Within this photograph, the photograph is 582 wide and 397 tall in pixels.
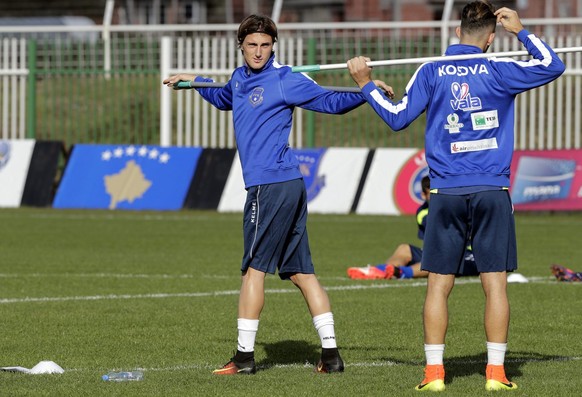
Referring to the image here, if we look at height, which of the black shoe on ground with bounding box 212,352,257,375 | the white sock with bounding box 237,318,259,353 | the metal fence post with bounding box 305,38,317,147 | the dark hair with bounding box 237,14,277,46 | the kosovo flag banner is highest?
the dark hair with bounding box 237,14,277,46

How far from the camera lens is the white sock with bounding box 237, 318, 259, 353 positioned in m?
8.34

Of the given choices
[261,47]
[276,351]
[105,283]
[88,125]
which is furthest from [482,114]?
[88,125]

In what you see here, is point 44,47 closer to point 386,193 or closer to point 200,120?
point 200,120

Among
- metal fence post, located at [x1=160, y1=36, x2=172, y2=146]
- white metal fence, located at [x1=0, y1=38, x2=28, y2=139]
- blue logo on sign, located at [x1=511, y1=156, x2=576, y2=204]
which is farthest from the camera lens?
white metal fence, located at [x1=0, y1=38, x2=28, y2=139]

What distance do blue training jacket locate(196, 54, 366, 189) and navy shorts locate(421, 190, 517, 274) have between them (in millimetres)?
971

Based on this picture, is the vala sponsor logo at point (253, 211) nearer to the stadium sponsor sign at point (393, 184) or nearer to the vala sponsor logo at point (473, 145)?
the vala sponsor logo at point (473, 145)


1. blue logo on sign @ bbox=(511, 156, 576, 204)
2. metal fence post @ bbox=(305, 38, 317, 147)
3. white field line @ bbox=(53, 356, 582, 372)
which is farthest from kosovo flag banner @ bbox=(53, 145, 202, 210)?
white field line @ bbox=(53, 356, 582, 372)

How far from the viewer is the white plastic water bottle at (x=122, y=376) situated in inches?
311

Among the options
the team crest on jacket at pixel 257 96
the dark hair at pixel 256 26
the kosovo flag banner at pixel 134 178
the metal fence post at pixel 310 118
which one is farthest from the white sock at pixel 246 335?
the metal fence post at pixel 310 118

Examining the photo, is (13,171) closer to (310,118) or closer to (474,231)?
(310,118)

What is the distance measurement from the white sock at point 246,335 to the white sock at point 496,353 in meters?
1.47

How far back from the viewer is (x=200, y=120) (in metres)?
30.7

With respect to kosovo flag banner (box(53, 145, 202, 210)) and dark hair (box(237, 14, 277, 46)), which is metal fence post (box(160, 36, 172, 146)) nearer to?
kosovo flag banner (box(53, 145, 202, 210))

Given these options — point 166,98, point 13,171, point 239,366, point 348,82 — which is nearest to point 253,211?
point 239,366
